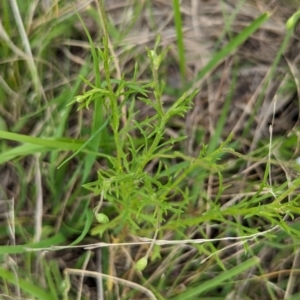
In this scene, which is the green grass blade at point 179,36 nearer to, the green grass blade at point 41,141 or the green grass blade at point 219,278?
the green grass blade at point 41,141

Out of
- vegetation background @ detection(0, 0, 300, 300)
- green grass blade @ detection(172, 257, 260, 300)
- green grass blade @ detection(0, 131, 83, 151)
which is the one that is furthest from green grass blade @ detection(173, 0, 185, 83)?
green grass blade @ detection(172, 257, 260, 300)

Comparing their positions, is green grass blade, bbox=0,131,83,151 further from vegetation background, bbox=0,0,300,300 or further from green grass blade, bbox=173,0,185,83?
green grass blade, bbox=173,0,185,83

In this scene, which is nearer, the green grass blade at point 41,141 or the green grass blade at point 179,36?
the green grass blade at point 41,141

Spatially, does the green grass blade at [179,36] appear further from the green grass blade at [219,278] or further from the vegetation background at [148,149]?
the green grass blade at [219,278]

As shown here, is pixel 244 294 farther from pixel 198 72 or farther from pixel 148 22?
pixel 148 22

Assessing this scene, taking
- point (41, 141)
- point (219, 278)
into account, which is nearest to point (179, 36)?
point (41, 141)

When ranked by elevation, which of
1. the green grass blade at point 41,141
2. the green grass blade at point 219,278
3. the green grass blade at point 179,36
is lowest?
the green grass blade at point 219,278

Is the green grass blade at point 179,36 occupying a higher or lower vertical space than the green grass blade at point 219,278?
higher

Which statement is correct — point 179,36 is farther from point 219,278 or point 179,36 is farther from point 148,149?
point 219,278

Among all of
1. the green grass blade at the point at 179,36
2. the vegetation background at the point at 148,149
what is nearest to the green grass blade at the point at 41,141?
A: the vegetation background at the point at 148,149

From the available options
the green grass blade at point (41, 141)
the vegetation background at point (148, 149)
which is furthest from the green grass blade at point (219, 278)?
the green grass blade at point (41, 141)
